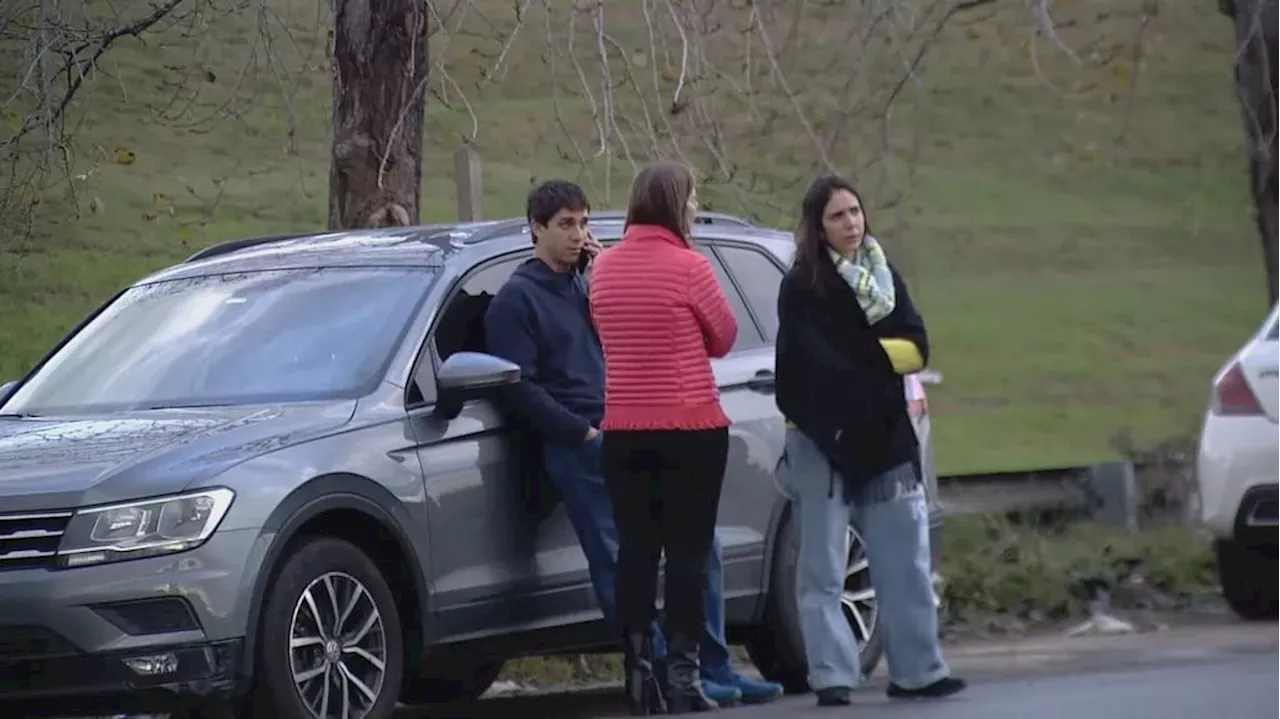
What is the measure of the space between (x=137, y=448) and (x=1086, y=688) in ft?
10.5

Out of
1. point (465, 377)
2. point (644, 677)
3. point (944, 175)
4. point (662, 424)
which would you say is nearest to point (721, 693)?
point (644, 677)

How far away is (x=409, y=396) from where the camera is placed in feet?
25.2

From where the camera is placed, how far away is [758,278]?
30.5 ft

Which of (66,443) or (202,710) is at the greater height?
(66,443)

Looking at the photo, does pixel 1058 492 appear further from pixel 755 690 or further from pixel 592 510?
pixel 592 510

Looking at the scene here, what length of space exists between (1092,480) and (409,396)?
632 cm

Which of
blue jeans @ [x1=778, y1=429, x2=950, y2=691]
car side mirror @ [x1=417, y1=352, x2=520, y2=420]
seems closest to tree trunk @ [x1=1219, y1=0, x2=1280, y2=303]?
blue jeans @ [x1=778, y1=429, x2=950, y2=691]

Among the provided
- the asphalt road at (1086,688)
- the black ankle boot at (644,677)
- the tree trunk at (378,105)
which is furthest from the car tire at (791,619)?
the tree trunk at (378,105)

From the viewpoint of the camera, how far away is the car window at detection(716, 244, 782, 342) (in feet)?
30.2

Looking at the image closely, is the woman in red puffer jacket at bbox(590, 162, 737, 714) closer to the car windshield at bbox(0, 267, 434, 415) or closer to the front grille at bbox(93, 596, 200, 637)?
the car windshield at bbox(0, 267, 434, 415)

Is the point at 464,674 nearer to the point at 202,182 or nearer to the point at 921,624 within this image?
the point at 921,624

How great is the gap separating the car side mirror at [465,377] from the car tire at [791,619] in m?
1.61

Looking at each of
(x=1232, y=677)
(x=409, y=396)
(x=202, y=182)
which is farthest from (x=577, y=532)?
(x=202, y=182)

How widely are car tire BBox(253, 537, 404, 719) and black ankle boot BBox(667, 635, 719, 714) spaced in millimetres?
924
